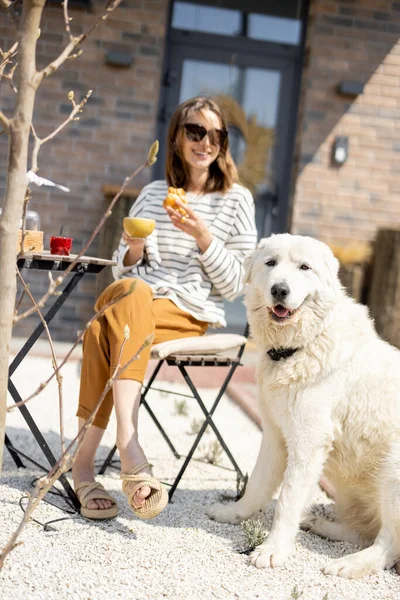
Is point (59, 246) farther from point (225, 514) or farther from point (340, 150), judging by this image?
point (340, 150)

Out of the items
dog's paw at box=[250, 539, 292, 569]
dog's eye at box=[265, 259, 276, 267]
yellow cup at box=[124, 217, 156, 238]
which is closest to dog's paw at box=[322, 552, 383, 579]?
dog's paw at box=[250, 539, 292, 569]

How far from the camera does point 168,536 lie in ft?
9.21

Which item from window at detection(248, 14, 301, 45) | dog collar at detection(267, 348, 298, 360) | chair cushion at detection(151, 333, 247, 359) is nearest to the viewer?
dog collar at detection(267, 348, 298, 360)

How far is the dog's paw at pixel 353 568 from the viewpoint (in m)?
2.57

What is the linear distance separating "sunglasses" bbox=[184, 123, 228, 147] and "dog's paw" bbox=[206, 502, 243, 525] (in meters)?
1.71

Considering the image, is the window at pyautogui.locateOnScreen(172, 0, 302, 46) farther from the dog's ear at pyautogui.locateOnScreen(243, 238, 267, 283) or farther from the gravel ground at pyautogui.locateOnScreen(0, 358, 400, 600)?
the gravel ground at pyautogui.locateOnScreen(0, 358, 400, 600)

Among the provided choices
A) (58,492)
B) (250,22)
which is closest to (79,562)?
(58,492)

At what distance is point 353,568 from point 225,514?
0.62m

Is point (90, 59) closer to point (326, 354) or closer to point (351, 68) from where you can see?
point (351, 68)

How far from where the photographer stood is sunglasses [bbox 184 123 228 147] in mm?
3605

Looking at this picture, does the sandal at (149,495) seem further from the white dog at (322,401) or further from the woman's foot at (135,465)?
the white dog at (322,401)

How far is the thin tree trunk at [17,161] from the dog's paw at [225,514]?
1.58 m

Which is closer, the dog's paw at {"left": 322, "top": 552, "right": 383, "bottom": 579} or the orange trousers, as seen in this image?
the dog's paw at {"left": 322, "top": 552, "right": 383, "bottom": 579}

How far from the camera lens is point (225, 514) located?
3027 millimetres
